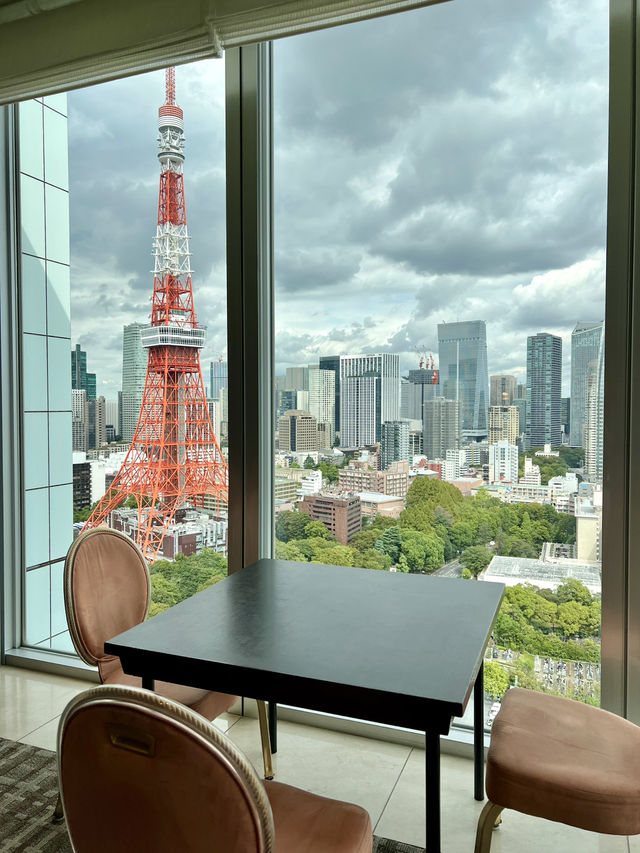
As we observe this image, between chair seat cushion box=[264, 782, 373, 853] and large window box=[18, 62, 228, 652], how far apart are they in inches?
60.8

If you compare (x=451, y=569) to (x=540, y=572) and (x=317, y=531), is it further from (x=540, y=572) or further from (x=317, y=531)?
(x=317, y=531)

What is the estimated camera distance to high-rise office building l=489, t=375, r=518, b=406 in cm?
229

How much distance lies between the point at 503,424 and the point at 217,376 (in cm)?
125

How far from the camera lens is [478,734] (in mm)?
1939

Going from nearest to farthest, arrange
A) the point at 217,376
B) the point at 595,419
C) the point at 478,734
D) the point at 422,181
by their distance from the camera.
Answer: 1. the point at 478,734
2. the point at 595,419
3. the point at 422,181
4. the point at 217,376

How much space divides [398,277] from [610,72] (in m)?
0.97

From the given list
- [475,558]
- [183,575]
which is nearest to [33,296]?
[183,575]

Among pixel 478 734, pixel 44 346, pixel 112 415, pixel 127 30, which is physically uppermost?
pixel 127 30

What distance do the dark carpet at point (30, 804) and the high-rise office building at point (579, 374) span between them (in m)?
1.44

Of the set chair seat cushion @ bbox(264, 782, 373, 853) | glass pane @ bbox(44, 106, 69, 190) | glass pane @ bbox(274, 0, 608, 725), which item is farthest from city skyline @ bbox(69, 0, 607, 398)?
chair seat cushion @ bbox(264, 782, 373, 853)

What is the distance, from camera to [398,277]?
96.6 inches

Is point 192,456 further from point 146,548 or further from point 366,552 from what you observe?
point 366,552

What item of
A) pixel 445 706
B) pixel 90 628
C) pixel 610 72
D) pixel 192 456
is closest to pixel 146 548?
pixel 192 456

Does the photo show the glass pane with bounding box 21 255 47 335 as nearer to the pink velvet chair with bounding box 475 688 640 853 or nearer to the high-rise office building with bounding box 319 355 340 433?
the high-rise office building with bounding box 319 355 340 433
